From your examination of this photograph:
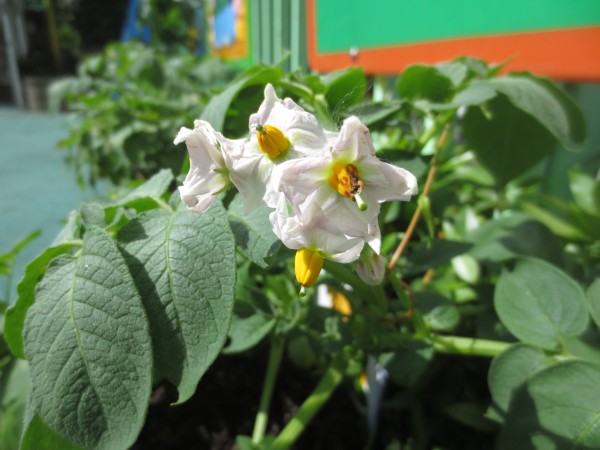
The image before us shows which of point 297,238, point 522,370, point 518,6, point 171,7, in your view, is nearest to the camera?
point 297,238

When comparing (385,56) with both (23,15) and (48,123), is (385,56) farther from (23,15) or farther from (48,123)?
(23,15)

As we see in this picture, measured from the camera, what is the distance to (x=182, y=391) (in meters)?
0.25

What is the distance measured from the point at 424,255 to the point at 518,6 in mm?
419

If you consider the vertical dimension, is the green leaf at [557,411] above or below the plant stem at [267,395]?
above

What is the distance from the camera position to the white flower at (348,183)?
217 millimetres

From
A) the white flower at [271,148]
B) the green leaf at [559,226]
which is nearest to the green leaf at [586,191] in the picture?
the green leaf at [559,226]

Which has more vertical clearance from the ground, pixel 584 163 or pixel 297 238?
pixel 297 238

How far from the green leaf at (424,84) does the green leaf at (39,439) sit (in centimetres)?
42

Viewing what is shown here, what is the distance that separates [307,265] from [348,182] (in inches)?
1.9

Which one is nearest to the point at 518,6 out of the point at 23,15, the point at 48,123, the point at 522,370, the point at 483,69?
the point at 483,69

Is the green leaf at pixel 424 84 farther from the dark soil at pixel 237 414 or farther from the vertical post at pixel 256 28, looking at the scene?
the vertical post at pixel 256 28

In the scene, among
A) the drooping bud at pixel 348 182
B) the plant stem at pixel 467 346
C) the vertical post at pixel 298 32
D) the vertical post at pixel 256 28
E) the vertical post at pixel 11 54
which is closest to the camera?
the drooping bud at pixel 348 182

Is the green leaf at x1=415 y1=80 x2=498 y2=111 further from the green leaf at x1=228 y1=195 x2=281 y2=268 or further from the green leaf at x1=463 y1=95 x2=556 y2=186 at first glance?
the green leaf at x1=228 y1=195 x2=281 y2=268

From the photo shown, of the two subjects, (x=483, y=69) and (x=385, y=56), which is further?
(x=385, y=56)
